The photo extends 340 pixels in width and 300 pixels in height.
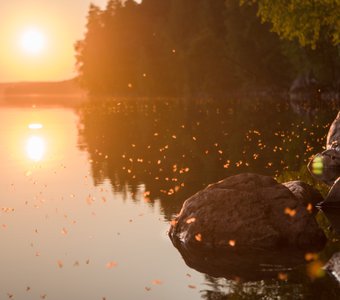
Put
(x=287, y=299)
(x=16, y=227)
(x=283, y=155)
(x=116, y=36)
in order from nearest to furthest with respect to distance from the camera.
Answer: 1. (x=287, y=299)
2. (x=16, y=227)
3. (x=283, y=155)
4. (x=116, y=36)

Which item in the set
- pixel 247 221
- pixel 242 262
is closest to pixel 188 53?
pixel 247 221

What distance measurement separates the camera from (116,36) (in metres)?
126

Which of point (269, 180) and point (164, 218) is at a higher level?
point (269, 180)

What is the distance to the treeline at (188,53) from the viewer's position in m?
91.8

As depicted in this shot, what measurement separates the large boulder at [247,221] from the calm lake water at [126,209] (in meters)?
0.58

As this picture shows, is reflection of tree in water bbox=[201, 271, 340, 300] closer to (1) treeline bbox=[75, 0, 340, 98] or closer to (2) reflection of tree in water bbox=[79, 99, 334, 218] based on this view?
(2) reflection of tree in water bbox=[79, 99, 334, 218]

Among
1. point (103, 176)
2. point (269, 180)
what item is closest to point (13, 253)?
point (269, 180)

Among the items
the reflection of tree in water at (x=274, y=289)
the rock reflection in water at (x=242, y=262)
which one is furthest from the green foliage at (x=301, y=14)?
the reflection of tree in water at (x=274, y=289)

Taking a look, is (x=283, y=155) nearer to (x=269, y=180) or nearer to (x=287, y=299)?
(x=269, y=180)

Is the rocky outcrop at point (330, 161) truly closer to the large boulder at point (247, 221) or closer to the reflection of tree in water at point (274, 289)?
the large boulder at point (247, 221)

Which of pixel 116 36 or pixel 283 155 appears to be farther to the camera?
pixel 116 36

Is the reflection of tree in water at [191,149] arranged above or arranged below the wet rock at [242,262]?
below

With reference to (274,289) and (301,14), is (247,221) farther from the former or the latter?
(301,14)

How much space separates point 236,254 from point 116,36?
378 ft
